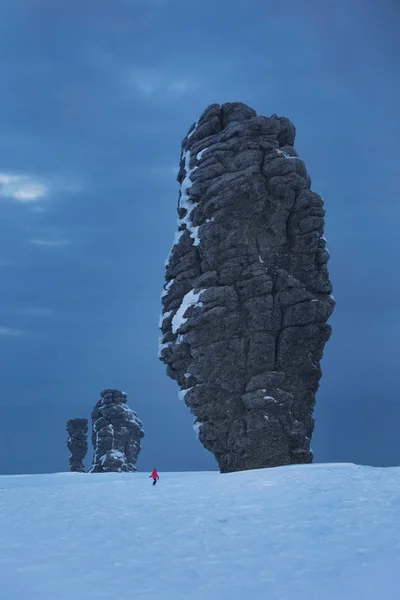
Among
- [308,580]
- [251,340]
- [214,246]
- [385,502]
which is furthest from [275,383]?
[308,580]

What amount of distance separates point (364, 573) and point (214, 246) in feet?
109

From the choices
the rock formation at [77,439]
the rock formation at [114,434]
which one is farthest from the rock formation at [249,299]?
the rock formation at [77,439]

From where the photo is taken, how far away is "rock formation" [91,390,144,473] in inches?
3310

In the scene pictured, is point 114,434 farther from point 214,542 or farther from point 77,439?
point 214,542

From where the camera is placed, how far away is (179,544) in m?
20.7

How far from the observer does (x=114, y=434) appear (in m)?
85.6

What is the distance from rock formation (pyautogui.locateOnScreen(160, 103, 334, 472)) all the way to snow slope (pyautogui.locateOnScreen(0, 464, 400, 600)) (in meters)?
13.5

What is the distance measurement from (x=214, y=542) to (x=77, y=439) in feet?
255

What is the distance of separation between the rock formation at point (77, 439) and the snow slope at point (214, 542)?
63.5 meters

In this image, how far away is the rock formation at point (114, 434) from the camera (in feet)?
276

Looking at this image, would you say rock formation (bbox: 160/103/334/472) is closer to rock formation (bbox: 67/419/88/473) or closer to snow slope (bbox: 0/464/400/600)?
snow slope (bbox: 0/464/400/600)

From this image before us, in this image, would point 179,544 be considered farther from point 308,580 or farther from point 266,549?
point 308,580

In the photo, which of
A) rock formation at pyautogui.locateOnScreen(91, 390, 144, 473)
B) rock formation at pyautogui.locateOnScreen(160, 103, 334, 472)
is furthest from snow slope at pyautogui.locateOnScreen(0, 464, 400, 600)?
rock formation at pyautogui.locateOnScreen(91, 390, 144, 473)

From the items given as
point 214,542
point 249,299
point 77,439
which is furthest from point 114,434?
point 214,542
